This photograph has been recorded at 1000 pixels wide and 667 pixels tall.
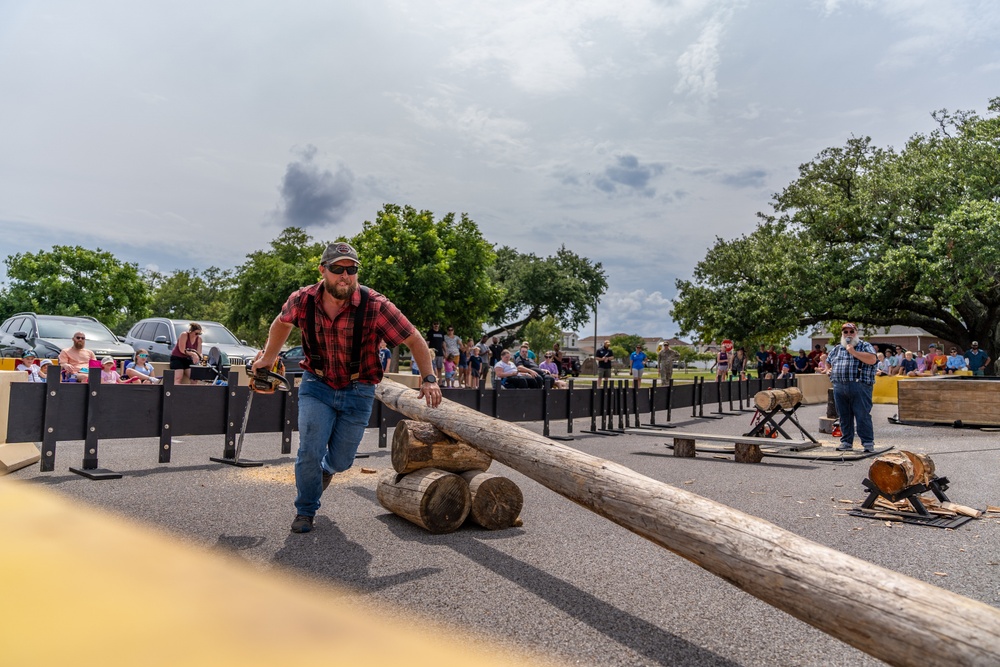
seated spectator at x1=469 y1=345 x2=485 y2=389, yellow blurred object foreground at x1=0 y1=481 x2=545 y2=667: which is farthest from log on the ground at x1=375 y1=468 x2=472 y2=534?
seated spectator at x1=469 y1=345 x2=485 y2=389

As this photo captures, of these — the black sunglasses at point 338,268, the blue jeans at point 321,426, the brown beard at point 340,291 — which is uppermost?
the black sunglasses at point 338,268

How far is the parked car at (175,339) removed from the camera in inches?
698

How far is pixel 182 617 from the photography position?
3338mm

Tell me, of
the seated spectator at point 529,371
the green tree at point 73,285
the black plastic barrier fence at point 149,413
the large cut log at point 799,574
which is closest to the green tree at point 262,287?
the green tree at point 73,285

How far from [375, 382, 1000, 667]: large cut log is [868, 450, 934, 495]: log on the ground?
3623 millimetres

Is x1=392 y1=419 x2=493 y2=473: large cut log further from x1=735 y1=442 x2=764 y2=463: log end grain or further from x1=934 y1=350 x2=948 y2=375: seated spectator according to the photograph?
x1=934 y1=350 x2=948 y2=375: seated spectator

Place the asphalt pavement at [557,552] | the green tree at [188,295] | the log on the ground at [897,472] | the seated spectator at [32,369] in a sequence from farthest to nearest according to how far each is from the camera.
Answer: the green tree at [188,295] → the seated spectator at [32,369] → the log on the ground at [897,472] → the asphalt pavement at [557,552]

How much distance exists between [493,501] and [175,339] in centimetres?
1568

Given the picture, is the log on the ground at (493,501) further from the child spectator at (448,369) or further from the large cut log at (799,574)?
the child spectator at (448,369)

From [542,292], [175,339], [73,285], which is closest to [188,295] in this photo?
[73,285]

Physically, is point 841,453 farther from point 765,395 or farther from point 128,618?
point 128,618

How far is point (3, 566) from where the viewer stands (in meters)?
3.90

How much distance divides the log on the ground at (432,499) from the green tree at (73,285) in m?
59.4

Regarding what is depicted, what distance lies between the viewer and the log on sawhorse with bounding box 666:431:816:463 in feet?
32.3
